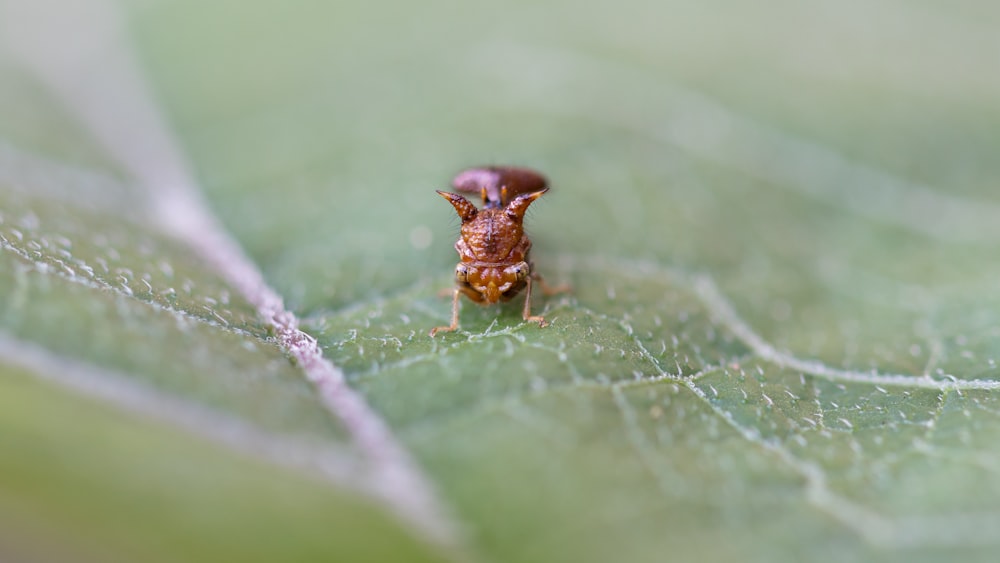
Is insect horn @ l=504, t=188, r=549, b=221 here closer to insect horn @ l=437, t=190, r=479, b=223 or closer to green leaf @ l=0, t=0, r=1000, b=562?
insect horn @ l=437, t=190, r=479, b=223

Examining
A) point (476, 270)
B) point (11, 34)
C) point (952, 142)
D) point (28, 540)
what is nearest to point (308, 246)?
point (476, 270)

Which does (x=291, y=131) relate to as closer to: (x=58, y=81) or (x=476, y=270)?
(x=58, y=81)

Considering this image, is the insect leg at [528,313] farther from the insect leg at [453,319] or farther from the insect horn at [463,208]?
the insect horn at [463,208]

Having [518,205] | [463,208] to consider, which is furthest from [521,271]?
[463,208]

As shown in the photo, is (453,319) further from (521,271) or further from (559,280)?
(559,280)

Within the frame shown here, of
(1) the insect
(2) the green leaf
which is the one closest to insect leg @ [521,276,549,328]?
(1) the insect
